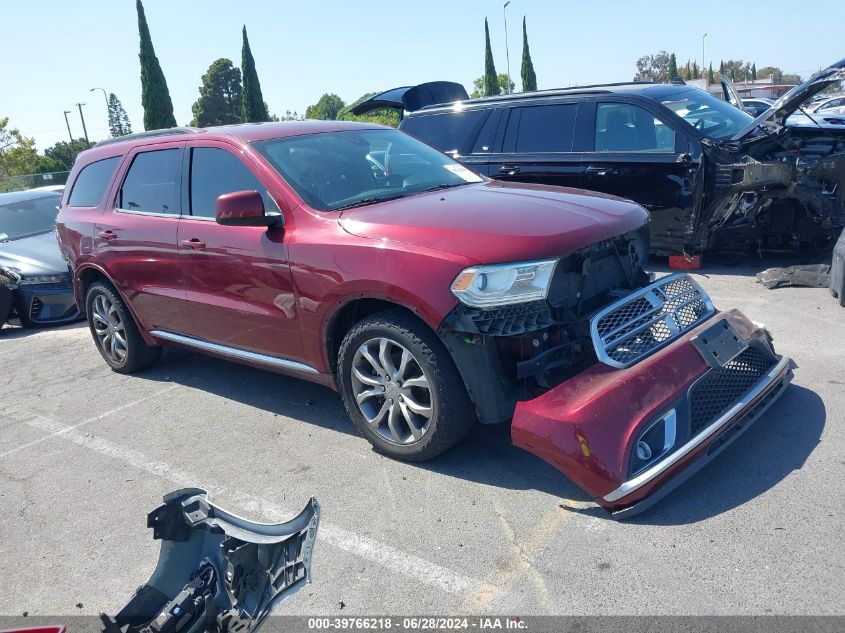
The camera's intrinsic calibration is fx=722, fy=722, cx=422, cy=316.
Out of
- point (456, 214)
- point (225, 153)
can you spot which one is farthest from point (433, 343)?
point (225, 153)

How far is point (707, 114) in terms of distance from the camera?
752 cm

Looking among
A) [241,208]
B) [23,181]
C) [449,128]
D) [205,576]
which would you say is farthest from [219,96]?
[205,576]

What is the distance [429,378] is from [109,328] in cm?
364

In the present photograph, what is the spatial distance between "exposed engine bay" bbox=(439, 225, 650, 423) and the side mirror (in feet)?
4.49

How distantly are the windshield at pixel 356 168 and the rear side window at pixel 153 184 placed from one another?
92 centimetres

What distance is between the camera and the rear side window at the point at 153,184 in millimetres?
5070

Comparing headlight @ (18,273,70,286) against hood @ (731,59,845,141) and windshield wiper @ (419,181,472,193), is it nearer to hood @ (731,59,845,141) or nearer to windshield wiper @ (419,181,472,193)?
windshield wiper @ (419,181,472,193)

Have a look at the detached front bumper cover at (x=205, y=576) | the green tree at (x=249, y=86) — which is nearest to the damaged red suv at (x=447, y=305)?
the detached front bumper cover at (x=205, y=576)

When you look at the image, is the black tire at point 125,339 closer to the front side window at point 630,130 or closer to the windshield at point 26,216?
the windshield at point 26,216

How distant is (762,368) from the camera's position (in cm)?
385

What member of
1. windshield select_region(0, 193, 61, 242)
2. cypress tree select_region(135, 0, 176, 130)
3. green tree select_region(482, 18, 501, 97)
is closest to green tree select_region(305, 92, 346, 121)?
green tree select_region(482, 18, 501, 97)

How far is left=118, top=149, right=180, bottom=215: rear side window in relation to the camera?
200 inches

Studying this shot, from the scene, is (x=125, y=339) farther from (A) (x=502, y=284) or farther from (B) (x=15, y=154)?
(B) (x=15, y=154)

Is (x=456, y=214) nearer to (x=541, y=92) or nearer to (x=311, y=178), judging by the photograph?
(x=311, y=178)
